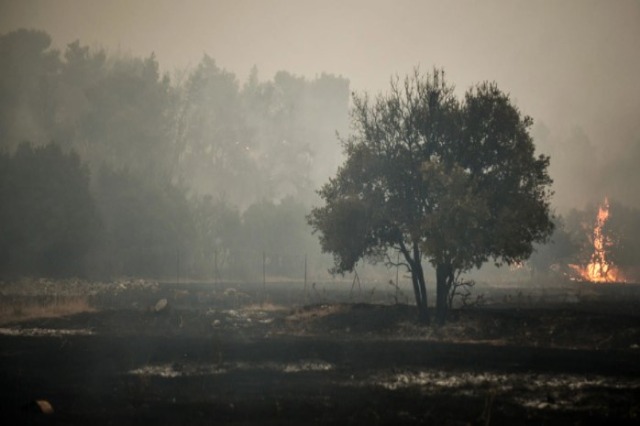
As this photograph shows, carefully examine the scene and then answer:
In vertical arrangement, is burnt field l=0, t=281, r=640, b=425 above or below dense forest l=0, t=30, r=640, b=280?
below

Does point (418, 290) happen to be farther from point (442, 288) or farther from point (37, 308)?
point (37, 308)

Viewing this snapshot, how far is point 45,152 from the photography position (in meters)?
96.1

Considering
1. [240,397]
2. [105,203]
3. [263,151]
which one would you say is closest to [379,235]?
[240,397]

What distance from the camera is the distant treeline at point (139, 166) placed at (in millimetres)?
92375

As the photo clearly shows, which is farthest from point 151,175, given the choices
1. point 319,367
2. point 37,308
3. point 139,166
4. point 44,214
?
point 319,367

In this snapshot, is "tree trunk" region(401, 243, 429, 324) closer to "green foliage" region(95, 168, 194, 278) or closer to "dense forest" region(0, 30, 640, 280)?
"dense forest" region(0, 30, 640, 280)

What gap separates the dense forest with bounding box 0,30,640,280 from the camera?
305 feet

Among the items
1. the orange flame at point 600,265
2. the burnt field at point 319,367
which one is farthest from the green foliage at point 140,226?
the orange flame at point 600,265

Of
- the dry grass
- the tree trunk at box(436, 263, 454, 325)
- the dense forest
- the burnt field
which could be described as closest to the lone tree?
the tree trunk at box(436, 263, 454, 325)

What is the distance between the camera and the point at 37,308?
180ft

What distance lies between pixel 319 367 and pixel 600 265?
11833 cm

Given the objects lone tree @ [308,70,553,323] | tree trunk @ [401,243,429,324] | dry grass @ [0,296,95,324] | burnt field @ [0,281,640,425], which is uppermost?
lone tree @ [308,70,553,323]

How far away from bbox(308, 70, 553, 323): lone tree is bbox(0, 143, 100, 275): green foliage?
2079 inches

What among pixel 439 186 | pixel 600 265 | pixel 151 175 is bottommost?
pixel 600 265
